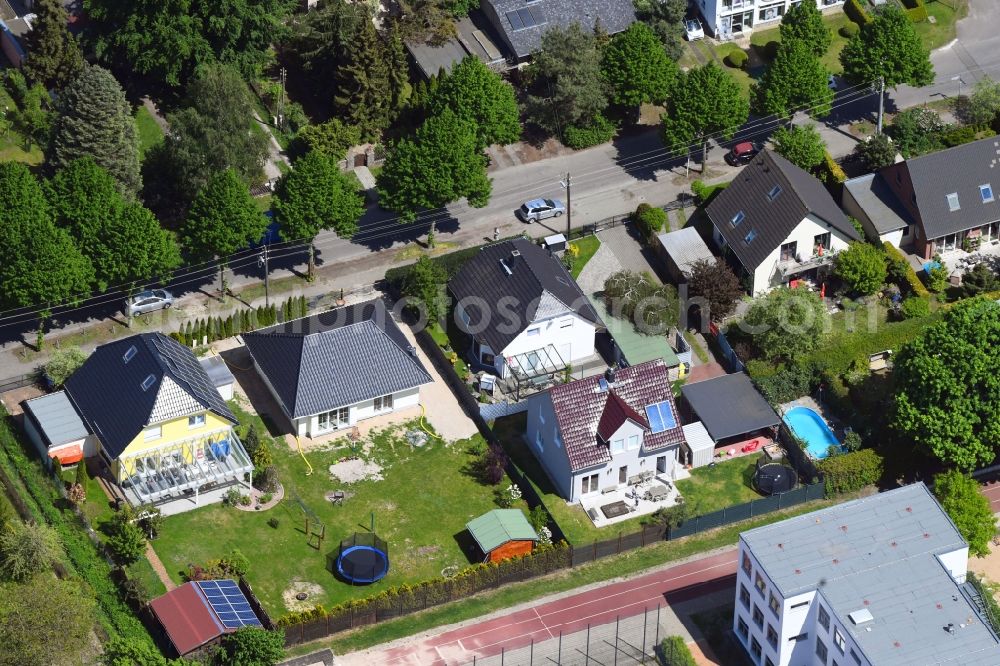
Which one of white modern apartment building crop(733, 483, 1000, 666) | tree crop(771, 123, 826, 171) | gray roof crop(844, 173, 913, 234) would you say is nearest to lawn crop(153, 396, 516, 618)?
white modern apartment building crop(733, 483, 1000, 666)

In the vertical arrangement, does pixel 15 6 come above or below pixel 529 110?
above

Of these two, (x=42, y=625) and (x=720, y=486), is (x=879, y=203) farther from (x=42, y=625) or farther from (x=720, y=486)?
(x=42, y=625)

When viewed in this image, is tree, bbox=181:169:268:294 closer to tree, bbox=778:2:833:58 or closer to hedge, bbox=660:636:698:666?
hedge, bbox=660:636:698:666

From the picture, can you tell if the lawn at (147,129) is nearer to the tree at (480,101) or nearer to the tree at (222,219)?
the tree at (222,219)

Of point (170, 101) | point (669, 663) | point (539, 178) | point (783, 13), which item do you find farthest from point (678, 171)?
point (669, 663)

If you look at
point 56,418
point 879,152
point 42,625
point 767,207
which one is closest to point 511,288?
point 767,207

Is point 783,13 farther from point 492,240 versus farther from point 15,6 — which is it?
point 15,6
